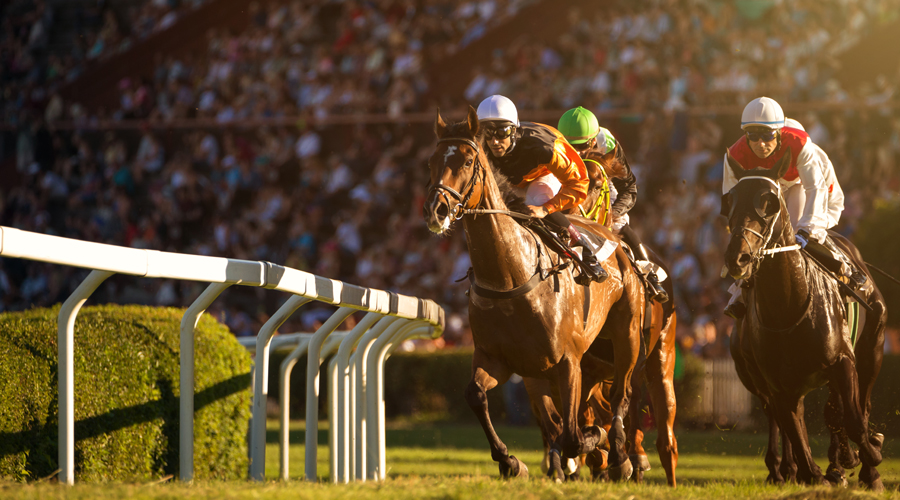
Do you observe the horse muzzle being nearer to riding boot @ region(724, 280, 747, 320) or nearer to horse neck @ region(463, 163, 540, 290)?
horse neck @ region(463, 163, 540, 290)

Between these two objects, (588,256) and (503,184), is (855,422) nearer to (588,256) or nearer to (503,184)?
(588,256)

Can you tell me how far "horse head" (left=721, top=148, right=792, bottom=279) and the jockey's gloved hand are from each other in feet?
0.54

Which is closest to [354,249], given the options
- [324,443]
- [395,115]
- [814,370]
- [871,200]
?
[395,115]

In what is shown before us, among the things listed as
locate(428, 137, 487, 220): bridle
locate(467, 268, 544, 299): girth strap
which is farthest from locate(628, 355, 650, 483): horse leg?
locate(428, 137, 487, 220): bridle

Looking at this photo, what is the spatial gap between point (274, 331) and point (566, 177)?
1892 millimetres

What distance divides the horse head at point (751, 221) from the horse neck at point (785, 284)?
9 cm

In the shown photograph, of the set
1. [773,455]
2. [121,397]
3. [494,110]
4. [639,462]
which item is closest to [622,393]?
[639,462]

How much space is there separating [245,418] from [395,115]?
34.2 feet

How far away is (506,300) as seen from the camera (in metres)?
4.25

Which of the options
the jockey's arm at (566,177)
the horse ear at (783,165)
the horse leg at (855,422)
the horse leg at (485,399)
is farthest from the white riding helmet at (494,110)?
the horse leg at (855,422)

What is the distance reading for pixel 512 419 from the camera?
10.9 metres

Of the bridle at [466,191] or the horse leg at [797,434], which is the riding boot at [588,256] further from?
the horse leg at [797,434]

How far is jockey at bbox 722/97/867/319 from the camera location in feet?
17.0

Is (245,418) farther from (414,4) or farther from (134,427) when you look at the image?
(414,4)
